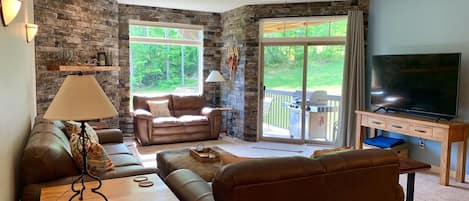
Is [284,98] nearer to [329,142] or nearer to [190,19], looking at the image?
[329,142]

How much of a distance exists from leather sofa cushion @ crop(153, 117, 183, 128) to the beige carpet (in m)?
0.35

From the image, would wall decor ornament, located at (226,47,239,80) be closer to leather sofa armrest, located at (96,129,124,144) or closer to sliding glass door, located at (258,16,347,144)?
sliding glass door, located at (258,16,347,144)

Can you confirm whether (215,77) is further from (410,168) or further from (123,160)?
(410,168)

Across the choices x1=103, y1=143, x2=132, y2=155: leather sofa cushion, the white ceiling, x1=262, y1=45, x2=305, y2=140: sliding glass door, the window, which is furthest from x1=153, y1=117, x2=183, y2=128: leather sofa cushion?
the white ceiling

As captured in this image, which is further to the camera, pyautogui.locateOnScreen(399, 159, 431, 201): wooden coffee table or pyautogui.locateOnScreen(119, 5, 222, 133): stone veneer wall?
pyautogui.locateOnScreen(119, 5, 222, 133): stone veneer wall

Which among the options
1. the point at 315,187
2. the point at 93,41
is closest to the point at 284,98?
the point at 93,41

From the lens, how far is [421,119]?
4.51m

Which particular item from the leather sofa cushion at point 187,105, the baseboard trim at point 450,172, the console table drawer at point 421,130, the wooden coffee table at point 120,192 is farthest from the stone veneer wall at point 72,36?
the baseboard trim at point 450,172

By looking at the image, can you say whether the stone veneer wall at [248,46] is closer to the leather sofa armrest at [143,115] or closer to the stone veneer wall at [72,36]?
the leather sofa armrest at [143,115]

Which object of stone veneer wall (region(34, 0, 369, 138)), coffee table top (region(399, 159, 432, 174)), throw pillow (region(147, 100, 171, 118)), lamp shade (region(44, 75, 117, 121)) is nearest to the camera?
lamp shade (region(44, 75, 117, 121))

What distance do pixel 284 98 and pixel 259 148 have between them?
3.66 ft

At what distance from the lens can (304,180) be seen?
1.96 m

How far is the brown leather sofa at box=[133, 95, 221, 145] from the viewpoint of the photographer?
6.08 m

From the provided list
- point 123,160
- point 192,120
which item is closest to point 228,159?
point 123,160
